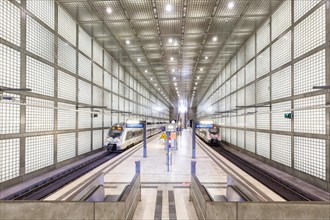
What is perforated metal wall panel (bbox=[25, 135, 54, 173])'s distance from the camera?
8998mm

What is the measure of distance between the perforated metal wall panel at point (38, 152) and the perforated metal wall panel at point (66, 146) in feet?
2.11

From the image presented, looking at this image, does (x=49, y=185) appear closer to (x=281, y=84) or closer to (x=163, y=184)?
(x=163, y=184)

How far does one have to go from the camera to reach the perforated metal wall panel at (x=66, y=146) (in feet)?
37.5

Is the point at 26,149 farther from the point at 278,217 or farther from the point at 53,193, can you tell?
the point at 278,217

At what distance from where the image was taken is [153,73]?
87.1ft

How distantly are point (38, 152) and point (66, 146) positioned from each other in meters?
2.52

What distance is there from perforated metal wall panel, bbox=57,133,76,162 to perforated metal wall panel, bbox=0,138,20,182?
3033 mm

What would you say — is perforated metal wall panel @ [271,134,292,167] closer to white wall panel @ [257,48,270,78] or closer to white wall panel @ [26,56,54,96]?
white wall panel @ [257,48,270,78]

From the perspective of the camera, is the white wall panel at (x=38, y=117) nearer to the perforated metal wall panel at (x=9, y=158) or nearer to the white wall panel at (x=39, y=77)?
the white wall panel at (x=39, y=77)

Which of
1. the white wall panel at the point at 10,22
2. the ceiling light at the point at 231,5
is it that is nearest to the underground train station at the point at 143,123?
the white wall panel at the point at 10,22

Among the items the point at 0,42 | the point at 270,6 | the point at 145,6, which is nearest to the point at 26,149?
the point at 0,42

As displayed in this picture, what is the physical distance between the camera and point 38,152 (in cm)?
965

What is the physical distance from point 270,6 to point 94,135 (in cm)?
1562

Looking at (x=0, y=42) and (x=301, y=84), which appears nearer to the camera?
(x=0, y=42)
